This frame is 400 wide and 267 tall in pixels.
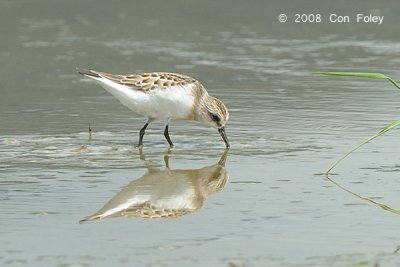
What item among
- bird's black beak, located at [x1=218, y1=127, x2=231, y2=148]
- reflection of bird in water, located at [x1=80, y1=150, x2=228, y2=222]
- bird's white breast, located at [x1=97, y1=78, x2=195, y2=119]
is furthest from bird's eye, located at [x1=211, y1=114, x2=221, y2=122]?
reflection of bird in water, located at [x1=80, y1=150, x2=228, y2=222]

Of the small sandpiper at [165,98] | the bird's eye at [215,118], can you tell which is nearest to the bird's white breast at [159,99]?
the small sandpiper at [165,98]

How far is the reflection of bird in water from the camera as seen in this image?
7555 mm

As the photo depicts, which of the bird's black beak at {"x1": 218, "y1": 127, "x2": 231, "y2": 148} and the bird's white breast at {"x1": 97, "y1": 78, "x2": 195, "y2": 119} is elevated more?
the bird's white breast at {"x1": 97, "y1": 78, "x2": 195, "y2": 119}

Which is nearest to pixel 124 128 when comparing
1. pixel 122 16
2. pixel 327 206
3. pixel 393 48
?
pixel 327 206

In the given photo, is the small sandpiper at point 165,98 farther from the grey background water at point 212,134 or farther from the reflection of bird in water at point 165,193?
the reflection of bird in water at point 165,193

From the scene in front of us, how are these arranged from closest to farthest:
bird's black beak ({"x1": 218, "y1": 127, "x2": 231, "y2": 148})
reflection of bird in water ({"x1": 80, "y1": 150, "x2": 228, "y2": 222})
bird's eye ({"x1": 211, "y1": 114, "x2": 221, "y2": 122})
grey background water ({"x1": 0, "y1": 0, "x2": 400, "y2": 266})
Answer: grey background water ({"x1": 0, "y1": 0, "x2": 400, "y2": 266}), reflection of bird in water ({"x1": 80, "y1": 150, "x2": 228, "y2": 222}), bird's black beak ({"x1": 218, "y1": 127, "x2": 231, "y2": 148}), bird's eye ({"x1": 211, "y1": 114, "x2": 221, "y2": 122})

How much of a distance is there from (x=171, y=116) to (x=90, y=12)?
891 cm

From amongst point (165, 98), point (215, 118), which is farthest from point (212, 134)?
point (165, 98)

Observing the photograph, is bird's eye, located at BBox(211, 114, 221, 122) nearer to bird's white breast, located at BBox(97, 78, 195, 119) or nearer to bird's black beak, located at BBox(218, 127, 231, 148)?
bird's black beak, located at BBox(218, 127, 231, 148)

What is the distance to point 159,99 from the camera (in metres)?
10.3

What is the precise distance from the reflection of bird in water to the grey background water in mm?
118

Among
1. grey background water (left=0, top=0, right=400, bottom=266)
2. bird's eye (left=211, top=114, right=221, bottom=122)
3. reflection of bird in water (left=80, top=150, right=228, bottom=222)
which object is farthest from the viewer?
bird's eye (left=211, top=114, right=221, bottom=122)

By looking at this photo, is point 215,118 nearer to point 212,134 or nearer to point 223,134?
point 223,134

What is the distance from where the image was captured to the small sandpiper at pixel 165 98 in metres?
10.4
